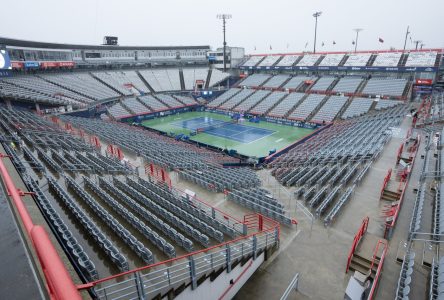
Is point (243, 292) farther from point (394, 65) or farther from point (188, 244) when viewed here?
point (394, 65)

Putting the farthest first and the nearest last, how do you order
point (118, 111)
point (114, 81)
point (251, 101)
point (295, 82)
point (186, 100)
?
point (186, 100), point (114, 81), point (295, 82), point (251, 101), point (118, 111)

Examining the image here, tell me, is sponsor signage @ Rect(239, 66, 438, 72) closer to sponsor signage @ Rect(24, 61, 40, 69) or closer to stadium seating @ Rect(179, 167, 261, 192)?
stadium seating @ Rect(179, 167, 261, 192)

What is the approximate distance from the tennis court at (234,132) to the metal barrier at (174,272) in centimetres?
2139

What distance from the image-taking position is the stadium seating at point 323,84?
4822 cm

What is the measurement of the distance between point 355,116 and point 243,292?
3657 cm

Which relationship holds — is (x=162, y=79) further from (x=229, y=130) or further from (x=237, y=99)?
(x=229, y=130)

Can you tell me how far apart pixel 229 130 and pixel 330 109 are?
16834mm

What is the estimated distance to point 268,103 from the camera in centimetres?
4844

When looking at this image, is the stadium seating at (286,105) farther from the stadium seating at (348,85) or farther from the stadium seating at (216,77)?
the stadium seating at (216,77)

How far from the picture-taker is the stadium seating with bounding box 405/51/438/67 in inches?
1588

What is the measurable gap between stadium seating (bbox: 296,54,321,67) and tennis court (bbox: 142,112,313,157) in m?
19.8

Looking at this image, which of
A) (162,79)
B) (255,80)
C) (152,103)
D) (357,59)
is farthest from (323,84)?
(162,79)

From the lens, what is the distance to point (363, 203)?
1303 centimetres

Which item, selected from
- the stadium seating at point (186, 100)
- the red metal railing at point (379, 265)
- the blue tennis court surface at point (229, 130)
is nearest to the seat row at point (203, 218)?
the red metal railing at point (379, 265)
